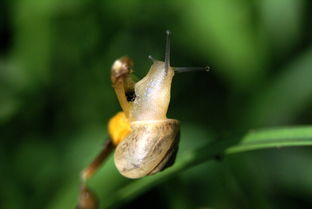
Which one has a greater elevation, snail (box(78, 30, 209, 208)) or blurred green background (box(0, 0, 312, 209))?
snail (box(78, 30, 209, 208))

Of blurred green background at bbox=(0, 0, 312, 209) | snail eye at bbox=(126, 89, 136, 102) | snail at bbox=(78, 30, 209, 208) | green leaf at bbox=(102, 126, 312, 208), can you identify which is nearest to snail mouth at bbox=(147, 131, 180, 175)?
snail at bbox=(78, 30, 209, 208)

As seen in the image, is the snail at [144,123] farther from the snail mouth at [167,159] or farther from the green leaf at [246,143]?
the green leaf at [246,143]

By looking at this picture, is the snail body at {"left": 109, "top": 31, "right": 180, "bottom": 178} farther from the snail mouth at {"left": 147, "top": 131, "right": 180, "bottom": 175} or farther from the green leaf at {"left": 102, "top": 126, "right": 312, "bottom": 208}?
the green leaf at {"left": 102, "top": 126, "right": 312, "bottom": 208}

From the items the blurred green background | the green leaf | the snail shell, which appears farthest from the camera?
the blurred green background

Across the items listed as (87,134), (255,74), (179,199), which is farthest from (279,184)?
(87,134)

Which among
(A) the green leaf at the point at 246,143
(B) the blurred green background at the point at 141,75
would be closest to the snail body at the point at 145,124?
(A) the green leaf at the point at 246,143

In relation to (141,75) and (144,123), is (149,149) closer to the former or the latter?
(144,123)

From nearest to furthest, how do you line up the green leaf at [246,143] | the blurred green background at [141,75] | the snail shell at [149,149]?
the snail shell at [149,149] → the green leaf at [246,143] → the blurred green background at [141,75]

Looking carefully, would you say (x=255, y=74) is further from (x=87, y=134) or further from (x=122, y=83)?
(x=122, y=83)

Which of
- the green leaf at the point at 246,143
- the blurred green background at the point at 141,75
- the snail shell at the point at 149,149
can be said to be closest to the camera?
the snail shell at the point at 149,149
